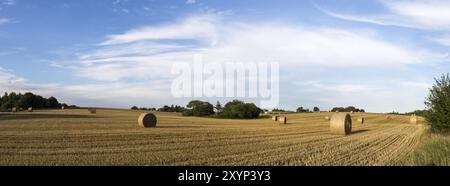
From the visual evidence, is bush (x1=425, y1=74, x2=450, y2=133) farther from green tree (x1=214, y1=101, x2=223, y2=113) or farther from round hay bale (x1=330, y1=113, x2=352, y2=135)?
green tree (x1=214, y1=101, x2=223, y2=113)

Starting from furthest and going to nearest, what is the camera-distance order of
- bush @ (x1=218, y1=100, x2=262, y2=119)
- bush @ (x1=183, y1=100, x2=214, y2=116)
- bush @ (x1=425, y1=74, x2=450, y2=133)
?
bush @ (x1=183, y1=100, x2=214, y2=116)
bush @ (x1=218, y1=100, x2=262, y2=119)
bush @ (x1=425, y1=74, x2=450, y2=133)

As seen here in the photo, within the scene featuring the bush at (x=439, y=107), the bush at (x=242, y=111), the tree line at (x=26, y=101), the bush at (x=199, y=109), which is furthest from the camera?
the tree line at (x=26, y=101)

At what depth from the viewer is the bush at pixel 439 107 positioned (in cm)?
2578

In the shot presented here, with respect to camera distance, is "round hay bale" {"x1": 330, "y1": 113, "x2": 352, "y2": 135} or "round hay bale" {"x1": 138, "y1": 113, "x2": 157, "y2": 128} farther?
"round hay bale" {"x1": 138, "y1": 113, "x2": 157, "y2": 128}

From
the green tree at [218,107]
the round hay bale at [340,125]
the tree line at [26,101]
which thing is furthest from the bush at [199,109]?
the round hay bale at [340,125]

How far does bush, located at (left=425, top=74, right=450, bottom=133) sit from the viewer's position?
25781 mm

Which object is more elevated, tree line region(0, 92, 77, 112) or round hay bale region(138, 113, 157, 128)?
tree line region(0, 92, 77, 112)

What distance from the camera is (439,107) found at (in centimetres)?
2639

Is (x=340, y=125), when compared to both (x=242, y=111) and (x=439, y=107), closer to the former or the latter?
(x=439, y=107)

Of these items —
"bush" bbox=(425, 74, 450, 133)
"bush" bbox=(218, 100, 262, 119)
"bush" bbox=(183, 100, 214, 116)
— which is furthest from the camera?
"bush" bbox=(183, 100, 214, 116)

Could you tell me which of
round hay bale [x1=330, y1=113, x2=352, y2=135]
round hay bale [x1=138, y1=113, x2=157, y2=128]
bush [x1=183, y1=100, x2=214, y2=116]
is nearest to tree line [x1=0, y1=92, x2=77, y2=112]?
bush [x1=183, y1=100, x2=214, y2=116]

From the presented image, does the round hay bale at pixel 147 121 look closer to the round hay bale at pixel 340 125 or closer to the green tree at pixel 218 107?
the round hay bale at pixel 340 125
